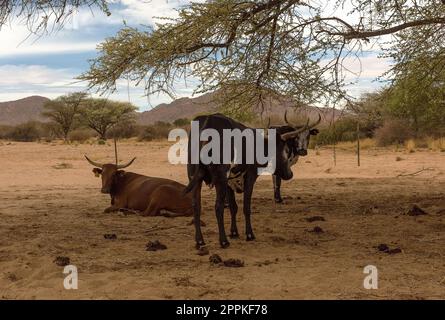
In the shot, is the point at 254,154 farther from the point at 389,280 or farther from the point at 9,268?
the point at 9,268

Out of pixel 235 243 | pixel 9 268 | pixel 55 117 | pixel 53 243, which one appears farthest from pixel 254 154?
pixel 55 117

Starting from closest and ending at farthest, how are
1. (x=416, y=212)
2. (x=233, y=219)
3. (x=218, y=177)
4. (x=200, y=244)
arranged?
(x=218, y=177)
(x=200, y=244)
(x=233, y=219)
(x=416, y=212)

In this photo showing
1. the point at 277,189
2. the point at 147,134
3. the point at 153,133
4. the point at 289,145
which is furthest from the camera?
the point at 153,133

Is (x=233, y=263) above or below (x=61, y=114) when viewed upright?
below

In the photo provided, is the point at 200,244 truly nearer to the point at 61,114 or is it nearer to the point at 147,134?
the point at 147,134

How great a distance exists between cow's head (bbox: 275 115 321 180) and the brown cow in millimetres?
1608

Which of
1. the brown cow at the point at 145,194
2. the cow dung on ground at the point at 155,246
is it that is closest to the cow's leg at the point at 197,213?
the cow dung on ground at the point at 155,246

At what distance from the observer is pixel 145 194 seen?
30.6 ft

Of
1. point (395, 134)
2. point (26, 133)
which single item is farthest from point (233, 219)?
point (26, 133)

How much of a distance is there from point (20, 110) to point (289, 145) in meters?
115

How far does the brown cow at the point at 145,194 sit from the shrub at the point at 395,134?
25.5 metres

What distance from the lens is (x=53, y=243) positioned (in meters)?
6.89

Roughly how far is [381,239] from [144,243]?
3.11 meters

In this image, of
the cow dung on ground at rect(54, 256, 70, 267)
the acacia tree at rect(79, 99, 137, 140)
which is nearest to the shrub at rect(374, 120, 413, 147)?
the acacia tree at rect(79, 99, 137, 140)
